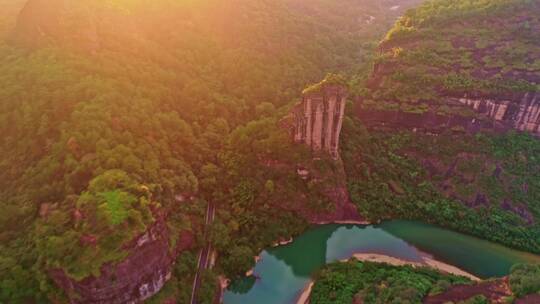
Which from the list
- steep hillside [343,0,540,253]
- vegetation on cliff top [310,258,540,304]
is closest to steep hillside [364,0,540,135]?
steep hillside [343,0,540,253]

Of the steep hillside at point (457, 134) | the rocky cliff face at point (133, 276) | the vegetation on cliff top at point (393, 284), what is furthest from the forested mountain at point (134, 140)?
the steep hillside at point (457, 134)

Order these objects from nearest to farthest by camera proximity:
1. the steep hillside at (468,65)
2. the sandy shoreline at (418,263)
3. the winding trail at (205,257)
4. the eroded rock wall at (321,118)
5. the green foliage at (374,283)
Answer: the green foliage at (374,283), the winding trail at (205,257), the sandy shoreline at (418,263), the eroded rock wall at (321,118), the steep hillside at (468,65)

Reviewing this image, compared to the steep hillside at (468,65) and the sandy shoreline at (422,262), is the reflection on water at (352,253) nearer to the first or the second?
the sandy shoreline at (422,262)

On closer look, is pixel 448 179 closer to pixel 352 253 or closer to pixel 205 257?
pixel 352 253

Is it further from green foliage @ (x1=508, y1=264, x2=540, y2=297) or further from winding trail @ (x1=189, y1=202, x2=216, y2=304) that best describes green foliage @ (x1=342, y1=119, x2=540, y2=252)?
winding trail @ (x1=189, y1=202, x2=216, y2=304)

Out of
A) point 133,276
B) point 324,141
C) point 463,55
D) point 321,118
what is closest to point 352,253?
point 324,141

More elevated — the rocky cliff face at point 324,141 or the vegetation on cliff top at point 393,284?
the rocky cliff face at point 324,141

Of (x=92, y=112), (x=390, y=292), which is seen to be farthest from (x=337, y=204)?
(x=92, y=112)
